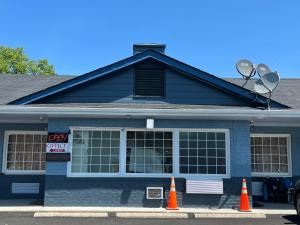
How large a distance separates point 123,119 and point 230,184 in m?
3.53

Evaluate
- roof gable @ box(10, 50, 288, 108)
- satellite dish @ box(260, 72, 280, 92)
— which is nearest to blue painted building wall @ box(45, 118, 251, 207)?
roof gable @ box(10, 50, 288, 108)

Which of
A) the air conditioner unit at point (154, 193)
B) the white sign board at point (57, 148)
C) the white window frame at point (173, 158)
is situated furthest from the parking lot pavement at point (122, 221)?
the white sign board at point (57, 148)

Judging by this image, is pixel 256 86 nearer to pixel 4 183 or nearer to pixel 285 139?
pixel 285 139

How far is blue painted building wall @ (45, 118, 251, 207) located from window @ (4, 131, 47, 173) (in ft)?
6.96

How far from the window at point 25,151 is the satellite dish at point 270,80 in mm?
7103

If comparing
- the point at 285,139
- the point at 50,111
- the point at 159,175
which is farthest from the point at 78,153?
the point at 285,139

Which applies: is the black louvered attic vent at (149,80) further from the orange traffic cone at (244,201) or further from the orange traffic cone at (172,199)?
the orange traffic cone at (244,201)

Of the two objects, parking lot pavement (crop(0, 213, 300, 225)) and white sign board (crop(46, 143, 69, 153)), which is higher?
white sign board (crop(46, 143, 69, 153))

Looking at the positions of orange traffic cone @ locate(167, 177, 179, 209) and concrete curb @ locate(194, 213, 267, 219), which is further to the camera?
orange traffic cone @ locate(167, 177, 179, 209)

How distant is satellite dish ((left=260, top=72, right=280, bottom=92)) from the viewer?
12.4 meters

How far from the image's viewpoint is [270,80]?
12.4 meters

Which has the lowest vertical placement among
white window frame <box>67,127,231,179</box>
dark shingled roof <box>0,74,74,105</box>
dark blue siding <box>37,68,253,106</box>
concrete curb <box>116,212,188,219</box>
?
concrete curb <box>116,212,188,219</box>

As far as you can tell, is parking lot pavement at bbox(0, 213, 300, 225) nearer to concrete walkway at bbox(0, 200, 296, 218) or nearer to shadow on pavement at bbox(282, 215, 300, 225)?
shadow on pavement at bbox(282, 215, 300, 225)

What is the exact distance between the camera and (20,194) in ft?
44.1
